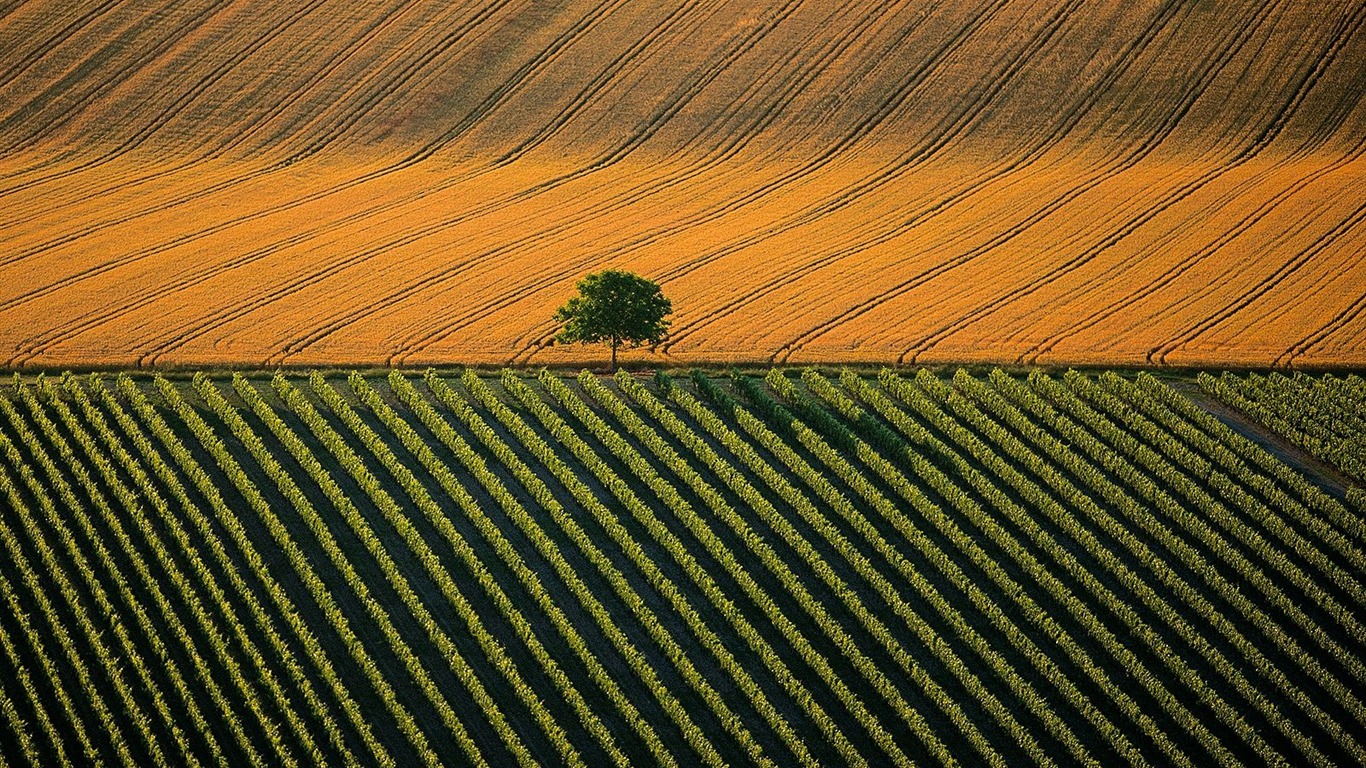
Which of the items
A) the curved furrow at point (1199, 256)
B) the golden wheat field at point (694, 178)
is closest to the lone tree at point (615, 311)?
the golden wheat field at point (694, 178)

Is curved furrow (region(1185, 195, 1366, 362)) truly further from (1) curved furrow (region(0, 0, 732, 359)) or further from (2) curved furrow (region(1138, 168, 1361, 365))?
(1) curved furrow (region(0, 0, 732, 359))

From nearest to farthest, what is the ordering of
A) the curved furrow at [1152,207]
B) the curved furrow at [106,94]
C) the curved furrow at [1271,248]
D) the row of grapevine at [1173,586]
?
the row of grapevine at [1173,586] < the curved furrow at [1152,207] < the curved furrow at [1271,248] < the curved furrow at [106,94]

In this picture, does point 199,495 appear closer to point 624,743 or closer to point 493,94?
point 624,743

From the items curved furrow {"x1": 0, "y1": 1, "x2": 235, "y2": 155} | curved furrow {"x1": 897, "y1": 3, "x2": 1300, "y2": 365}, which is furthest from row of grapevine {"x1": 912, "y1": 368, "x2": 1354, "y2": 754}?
curved furrow {"x1": 0, "y1": 1, "x2": 235, "y2": 155}

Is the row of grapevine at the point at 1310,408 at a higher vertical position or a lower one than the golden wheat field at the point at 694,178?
lower

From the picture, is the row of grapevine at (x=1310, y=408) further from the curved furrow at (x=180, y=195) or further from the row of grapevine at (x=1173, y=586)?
the curved furrow at (x=180, y=195)

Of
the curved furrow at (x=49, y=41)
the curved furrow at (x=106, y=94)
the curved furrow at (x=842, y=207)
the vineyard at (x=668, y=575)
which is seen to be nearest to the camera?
the vineyard at (x=668, y=575)
